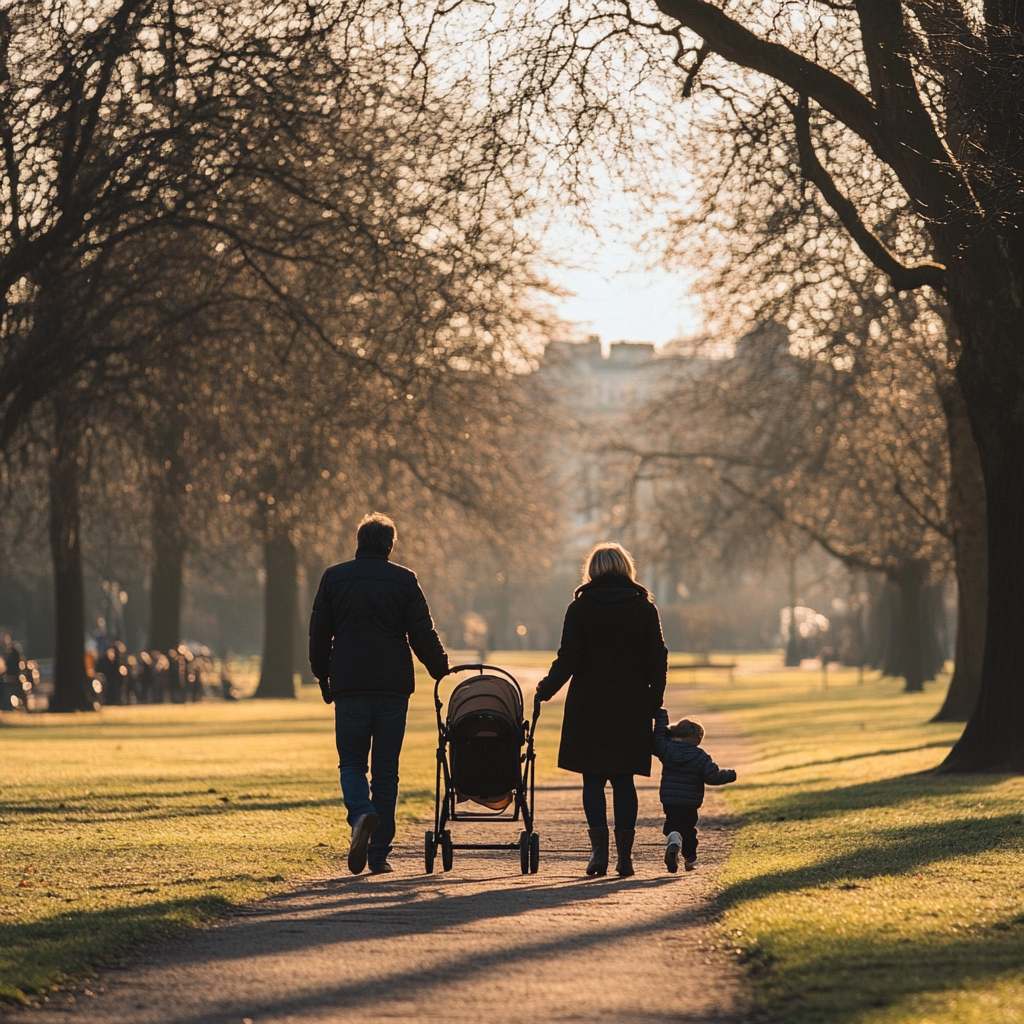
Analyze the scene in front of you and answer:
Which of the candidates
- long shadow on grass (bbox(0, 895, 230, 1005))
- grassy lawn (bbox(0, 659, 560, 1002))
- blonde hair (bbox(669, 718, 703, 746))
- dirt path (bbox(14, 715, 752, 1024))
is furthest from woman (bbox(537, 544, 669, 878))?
long shadow on grass (bbox(0, 895, 230, 1005))

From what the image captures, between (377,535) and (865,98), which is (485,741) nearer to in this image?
(377,535)

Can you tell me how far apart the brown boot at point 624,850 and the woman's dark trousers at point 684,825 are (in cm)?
38

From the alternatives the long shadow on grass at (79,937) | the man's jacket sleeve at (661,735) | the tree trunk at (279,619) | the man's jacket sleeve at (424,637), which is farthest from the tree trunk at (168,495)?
the long shadow on grass at (79,937)

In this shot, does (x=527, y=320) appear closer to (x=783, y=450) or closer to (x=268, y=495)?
(x=268, y=495)

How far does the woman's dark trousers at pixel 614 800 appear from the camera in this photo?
9297 millimetres

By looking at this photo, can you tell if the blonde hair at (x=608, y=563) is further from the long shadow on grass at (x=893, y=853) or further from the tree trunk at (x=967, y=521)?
the tree trunk at (x=967, y=521)

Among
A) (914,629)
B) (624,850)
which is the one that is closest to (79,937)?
(624,850)

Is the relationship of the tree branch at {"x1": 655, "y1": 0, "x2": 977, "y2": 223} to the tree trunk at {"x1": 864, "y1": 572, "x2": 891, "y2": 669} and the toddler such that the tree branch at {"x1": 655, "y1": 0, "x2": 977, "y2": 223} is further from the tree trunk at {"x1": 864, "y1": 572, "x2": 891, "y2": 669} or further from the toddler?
the tree trunk at {"x1": 864, "y1": 572, "x2": 891, "y2": 669}

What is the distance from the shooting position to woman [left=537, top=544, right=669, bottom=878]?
918cm

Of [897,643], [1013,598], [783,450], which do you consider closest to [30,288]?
[1013,598]

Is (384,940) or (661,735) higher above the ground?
(661,735)

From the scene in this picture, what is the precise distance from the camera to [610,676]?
923 cm

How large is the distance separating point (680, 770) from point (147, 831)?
4.48m

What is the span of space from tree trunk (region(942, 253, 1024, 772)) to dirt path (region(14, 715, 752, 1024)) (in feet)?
22.5
